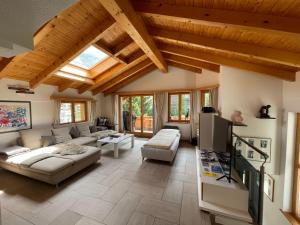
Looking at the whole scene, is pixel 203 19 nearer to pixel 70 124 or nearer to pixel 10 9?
pixel 10 9

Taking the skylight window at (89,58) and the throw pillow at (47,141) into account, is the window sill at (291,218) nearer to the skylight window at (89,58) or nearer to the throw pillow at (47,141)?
the throw pillow at (47,141)

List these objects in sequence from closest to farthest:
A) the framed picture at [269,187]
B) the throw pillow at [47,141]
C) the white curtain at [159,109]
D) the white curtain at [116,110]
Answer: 1. the framed picture at [269,187]
2. the throw pillow at [47,141]
3. the white curtain at [159,109]
4. the white curtain at [116,110]

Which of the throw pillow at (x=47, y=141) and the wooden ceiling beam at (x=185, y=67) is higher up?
the wooden ceiling beam at (x=185, y=67)

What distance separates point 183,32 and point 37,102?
4.56m

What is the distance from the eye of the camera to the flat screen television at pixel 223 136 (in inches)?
81.9

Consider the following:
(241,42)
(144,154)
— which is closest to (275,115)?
(241,42)

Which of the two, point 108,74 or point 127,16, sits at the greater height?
point 127,16

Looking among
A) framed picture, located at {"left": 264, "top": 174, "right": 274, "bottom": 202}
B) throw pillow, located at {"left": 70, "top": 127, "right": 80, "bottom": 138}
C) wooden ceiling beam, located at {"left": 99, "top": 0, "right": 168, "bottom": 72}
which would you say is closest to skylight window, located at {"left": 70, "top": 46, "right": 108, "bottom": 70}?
wooden ceiling beam, located at {"left": 99, "top": 0, "right": 168, "bottom": 72}

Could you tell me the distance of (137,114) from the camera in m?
7.00

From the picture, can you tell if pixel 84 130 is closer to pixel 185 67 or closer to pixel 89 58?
pixel 89 58

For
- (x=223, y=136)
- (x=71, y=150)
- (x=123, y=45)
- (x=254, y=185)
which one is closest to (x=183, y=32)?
(x=123, y=45)

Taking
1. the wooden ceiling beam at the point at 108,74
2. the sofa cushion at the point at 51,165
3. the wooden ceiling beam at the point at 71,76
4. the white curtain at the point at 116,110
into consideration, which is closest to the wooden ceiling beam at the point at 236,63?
the wooden ceiling beam at the point at 108,74

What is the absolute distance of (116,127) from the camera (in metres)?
7.10

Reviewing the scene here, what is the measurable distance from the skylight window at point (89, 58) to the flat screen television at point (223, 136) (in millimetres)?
3847
